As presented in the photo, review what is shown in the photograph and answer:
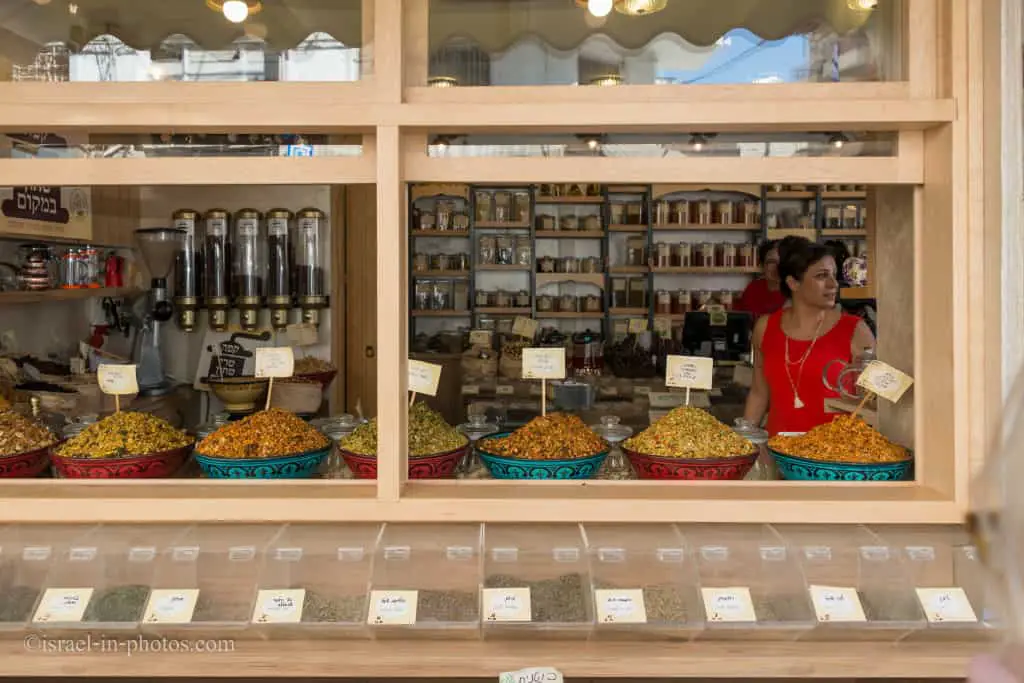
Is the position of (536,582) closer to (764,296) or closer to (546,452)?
(546,452)

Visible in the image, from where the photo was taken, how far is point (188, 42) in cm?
160

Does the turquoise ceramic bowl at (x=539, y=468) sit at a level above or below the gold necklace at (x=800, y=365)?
below

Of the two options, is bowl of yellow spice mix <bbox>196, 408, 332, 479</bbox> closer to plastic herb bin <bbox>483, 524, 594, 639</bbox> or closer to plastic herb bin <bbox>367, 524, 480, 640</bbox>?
plastic herb bin <bbox>367, 524, 480, 640</bbox>

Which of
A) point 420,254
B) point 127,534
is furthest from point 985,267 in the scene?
point 420,254

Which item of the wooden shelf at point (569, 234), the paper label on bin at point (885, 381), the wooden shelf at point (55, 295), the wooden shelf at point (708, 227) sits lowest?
the paper label on bin at point (885, 381)

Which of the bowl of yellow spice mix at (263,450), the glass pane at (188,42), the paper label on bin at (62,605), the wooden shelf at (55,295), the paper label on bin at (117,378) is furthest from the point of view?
the wooden shelf at (55,295)

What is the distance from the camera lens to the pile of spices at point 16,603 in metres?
1.41

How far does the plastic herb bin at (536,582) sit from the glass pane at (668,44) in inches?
33.5

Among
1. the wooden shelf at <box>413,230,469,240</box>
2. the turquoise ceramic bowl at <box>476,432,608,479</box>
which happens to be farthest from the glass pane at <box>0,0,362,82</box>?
the wooden shelf at <box>413,230,469,240</box>

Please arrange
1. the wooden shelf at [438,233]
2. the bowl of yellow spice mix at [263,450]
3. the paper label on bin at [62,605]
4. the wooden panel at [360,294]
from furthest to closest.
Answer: the wooden shelf at [438,233], the wooden panel at [360,294], the bowl of yellow spice mix at [263,450], the paper label on bin at [62,605]

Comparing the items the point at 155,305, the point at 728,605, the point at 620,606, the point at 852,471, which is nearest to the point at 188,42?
the point at 620,606

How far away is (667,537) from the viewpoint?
151 cm

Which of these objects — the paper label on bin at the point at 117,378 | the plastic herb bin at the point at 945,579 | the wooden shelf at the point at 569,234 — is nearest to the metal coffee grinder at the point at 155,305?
the wooden shelf at the point at 569,234

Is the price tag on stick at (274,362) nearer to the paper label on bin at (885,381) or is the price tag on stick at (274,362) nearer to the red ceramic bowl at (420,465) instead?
the red ceramic bowl at (420,465)
